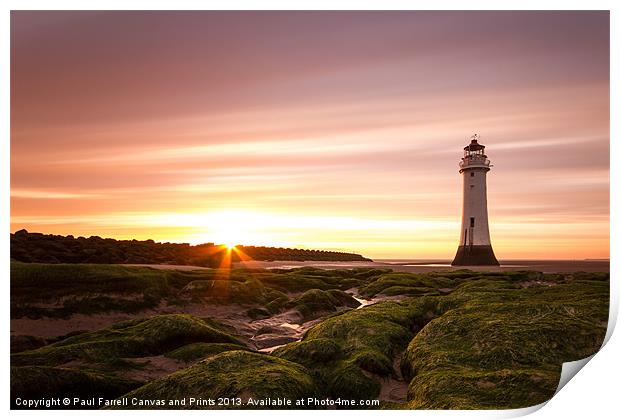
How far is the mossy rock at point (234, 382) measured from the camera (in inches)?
316

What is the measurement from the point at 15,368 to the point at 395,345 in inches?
323

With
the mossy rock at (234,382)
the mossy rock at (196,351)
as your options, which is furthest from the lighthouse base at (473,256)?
the mossy rock at (234,382)

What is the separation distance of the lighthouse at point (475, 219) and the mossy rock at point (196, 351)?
11.4m

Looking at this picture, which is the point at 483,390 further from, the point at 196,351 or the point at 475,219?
the point at 475,219

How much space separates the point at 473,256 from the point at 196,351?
15.8 meters

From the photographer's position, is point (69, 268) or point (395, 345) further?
point (69, 268)

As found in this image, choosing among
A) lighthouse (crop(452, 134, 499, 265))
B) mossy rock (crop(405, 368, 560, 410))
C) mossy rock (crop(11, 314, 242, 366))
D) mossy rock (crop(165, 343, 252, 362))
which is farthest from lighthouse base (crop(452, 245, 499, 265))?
mossy rock (crop(165, 343, 252, 362))

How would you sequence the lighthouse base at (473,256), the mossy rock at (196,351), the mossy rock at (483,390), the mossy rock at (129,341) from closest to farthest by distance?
the mossy rock at (483,390), the mossy rock at (129,341), the mossy rock at (196,351), the lighthouse base at (473,256)

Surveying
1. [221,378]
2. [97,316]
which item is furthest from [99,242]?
[221,378]

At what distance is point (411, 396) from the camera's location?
330 inches

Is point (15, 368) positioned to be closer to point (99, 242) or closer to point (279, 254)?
point (99, 242)

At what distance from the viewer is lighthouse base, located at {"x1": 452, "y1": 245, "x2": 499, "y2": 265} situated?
2058cm

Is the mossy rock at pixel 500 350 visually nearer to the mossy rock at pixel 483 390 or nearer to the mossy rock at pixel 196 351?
the mossy rock at pixel 483 390
